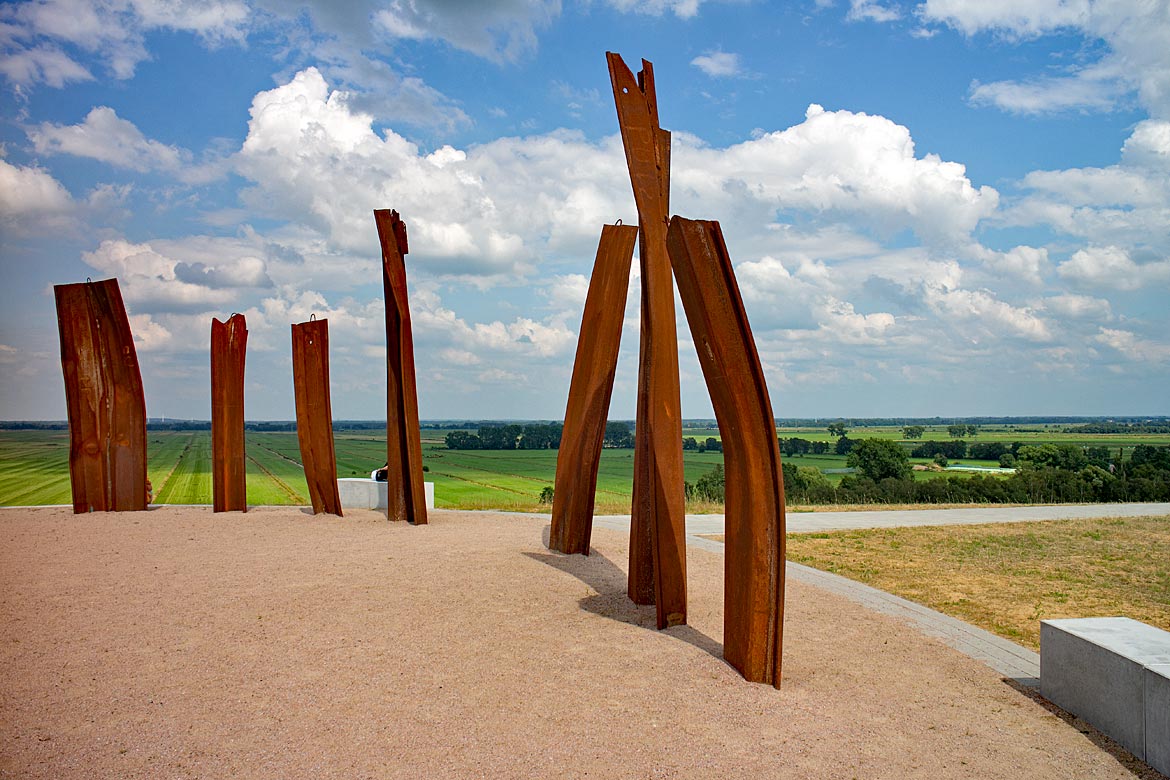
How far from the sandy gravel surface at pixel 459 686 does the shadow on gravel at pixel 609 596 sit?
3 cm

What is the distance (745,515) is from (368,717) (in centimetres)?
260

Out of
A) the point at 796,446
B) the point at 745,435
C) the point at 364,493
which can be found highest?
the point at 745,435

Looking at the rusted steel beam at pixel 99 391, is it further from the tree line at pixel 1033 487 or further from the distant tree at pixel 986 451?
the distant tree at pixel 986 451

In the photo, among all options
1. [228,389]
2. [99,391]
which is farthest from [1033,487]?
[99,391]

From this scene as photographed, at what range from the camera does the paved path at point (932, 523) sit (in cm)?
640

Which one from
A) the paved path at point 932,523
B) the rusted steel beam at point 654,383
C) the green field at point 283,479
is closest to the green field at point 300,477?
the green field at point 283,479

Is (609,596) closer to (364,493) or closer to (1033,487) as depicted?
(364,493)

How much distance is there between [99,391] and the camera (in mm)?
11727

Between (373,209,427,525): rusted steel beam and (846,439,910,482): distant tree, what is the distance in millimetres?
17687

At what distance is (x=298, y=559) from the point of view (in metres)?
8.65

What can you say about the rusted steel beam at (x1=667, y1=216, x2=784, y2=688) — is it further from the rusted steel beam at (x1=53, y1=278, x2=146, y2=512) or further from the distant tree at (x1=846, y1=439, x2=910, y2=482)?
the distant tree at (x1=846, y1=439, x2=910, y2=482)

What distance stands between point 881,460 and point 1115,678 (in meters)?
21.3

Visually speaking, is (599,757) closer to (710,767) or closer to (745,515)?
(710,767)

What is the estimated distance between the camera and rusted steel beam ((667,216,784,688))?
5137mm
